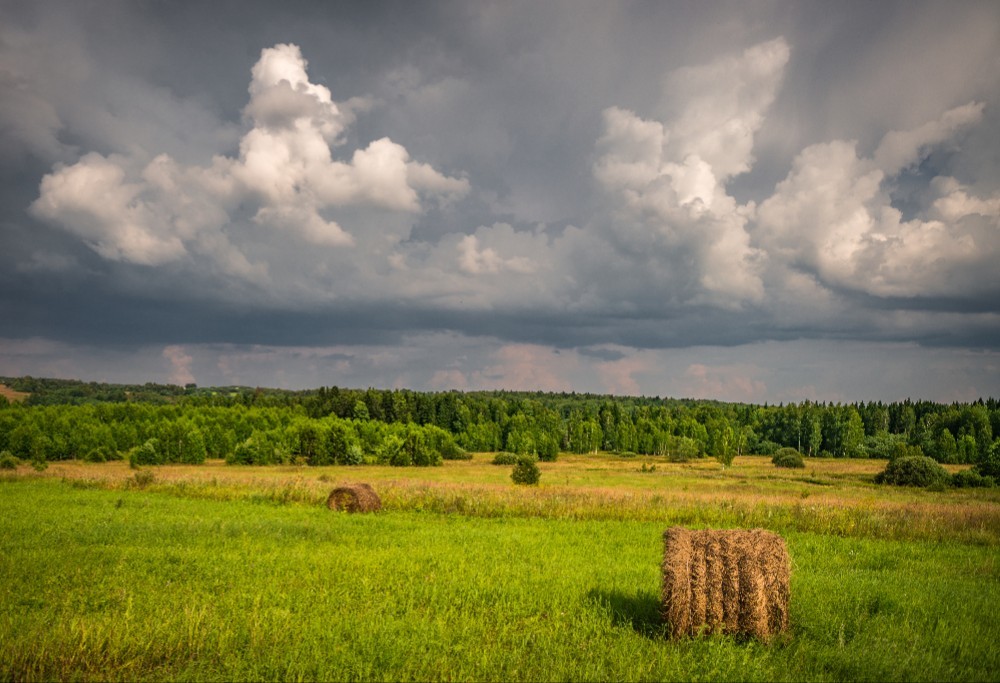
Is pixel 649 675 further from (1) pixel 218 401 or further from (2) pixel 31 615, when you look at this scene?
(1) pixel 218 401

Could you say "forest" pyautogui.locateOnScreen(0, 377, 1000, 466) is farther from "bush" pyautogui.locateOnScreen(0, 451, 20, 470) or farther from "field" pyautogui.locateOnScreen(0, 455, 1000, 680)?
"field" pyautogui.locateOnScreen(0, 455, 1000, 680)

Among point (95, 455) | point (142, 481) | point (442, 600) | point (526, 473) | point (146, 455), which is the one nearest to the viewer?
point (442, 600)

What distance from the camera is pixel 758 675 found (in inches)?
299

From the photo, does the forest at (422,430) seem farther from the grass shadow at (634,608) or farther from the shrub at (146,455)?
the grass shadow at (634,608)

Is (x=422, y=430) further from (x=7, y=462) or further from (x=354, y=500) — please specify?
(x=354, y=500)

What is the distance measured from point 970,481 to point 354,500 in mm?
54797

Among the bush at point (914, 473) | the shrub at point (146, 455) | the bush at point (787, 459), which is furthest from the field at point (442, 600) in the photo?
the shrub at point (146, 455)

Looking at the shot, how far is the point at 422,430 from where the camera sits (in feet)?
343

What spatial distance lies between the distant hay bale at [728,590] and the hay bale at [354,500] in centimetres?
1635

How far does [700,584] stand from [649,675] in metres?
2.16

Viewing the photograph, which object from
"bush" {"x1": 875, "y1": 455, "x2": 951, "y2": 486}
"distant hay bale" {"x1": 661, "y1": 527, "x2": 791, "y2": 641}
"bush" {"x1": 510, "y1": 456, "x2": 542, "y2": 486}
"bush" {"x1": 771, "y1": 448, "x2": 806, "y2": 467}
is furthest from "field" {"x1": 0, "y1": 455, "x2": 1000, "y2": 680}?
"bush" {"x1": 771, "y1": 448, "x2": 806, "y2": 467}

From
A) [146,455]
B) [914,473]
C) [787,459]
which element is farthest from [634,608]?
[146,455]

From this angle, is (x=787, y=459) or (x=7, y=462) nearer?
(x=7, y=462)

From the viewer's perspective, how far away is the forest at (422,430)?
273 ft
